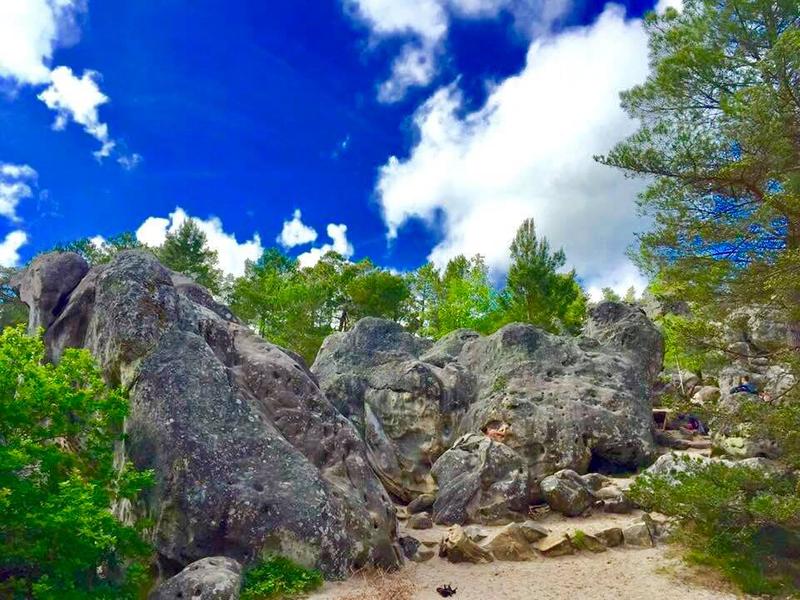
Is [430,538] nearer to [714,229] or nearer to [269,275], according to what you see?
[714,229]

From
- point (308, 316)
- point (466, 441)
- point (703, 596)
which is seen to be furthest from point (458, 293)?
point (703, 596)

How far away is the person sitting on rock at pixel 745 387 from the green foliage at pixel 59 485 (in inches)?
1009

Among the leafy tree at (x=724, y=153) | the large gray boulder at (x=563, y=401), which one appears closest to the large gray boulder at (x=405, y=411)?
the large gray boulder at (x=563, y=401)

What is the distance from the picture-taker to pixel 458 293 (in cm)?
4459

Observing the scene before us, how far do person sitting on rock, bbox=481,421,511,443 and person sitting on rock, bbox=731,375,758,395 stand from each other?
12.3 m

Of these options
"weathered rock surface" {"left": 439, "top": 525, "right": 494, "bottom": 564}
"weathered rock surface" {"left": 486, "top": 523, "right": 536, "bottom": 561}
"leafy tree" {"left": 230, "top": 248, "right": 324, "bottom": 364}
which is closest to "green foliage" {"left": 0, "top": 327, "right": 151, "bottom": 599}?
"weathered rock surface" {"left": 439, "top": 525, "right": 494, "bottom": 564}

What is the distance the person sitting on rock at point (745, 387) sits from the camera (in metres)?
25.7

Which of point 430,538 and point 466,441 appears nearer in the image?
point 430,538

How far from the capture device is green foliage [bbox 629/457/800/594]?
9.08 m

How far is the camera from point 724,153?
11844 millimetres

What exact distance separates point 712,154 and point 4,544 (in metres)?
14.3

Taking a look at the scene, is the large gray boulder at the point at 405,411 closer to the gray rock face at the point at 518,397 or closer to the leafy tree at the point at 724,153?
the gray rock face at the point at 518,397

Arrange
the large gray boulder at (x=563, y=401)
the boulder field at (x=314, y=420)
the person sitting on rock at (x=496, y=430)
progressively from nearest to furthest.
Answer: the boulder field at (x=314, y=420), the large gray boulder at (x=563, y=401), the person sitting on rock at (x=496, y=430)

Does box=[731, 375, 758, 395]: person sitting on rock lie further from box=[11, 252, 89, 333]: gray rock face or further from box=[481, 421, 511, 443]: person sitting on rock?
box=[11, 252, 89, 333]: gray rock face
